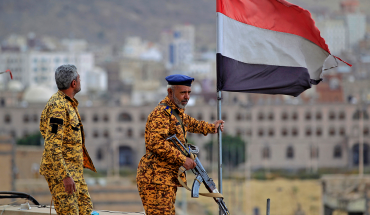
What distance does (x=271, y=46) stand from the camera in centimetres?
641

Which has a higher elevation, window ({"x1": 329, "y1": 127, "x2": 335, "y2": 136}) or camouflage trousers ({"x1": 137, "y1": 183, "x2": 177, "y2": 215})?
camouflage trousers ({"x1": 137, "y1": 183, "x2": 177, "y2": 215})

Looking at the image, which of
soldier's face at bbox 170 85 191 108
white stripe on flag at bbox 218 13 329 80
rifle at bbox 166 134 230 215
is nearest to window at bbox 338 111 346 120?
white stripe on flag at bbox 218 13 329 80

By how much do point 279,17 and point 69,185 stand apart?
2807mm

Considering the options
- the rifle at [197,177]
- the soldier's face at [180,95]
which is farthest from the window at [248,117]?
the soldier's face at [180,95]

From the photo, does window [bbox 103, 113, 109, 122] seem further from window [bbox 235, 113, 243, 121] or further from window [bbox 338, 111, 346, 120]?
window [bbox 338, 111, 346, 120]

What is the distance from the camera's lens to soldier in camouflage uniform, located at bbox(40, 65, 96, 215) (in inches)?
196

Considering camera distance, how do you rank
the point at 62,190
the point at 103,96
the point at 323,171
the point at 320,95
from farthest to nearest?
1. the point at 103,96
2. the point at 320,95
3. the point at 323,171
4. the point at 62,190

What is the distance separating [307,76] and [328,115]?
58440 mm

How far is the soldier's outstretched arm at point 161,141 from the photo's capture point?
5070 millimetres

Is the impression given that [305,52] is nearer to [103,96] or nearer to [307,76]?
[307,76]

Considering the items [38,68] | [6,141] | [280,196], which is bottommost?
[280,196]

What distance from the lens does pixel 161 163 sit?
5188 millimetres

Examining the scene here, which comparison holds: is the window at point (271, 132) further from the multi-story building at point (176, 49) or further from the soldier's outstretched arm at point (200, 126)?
the multi-story building at point (176, 49)

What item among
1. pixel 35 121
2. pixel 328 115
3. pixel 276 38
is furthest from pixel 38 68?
pixel 276 38
